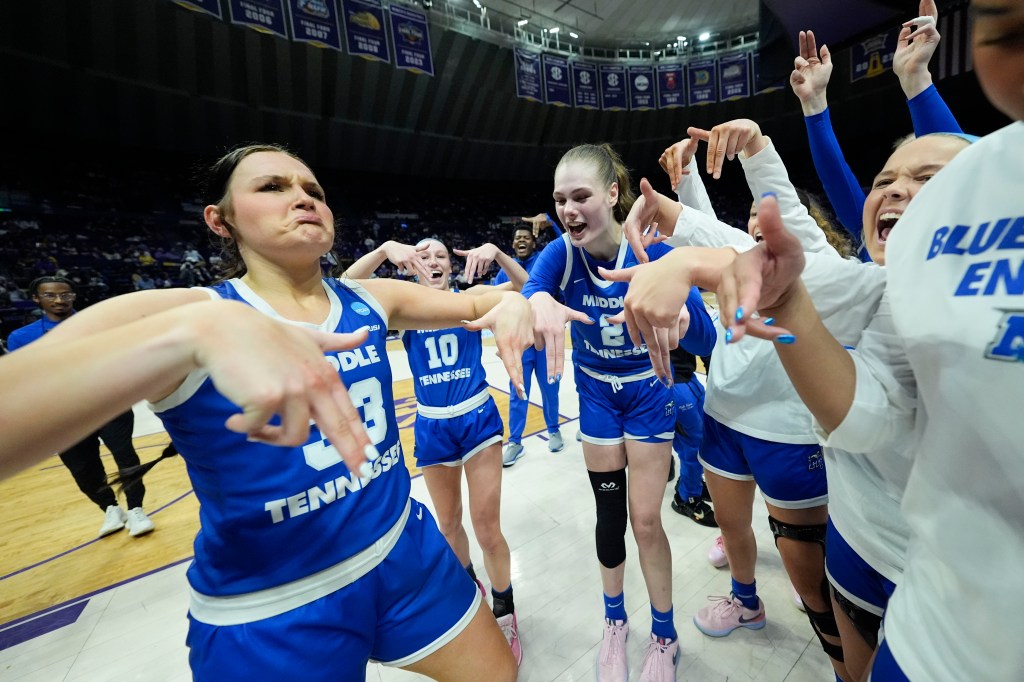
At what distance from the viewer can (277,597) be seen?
→ 104cm

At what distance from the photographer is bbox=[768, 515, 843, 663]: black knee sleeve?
60.8 inches

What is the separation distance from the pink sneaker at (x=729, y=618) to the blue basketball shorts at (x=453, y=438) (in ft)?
4.68

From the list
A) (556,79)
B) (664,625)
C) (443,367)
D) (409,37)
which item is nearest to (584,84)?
(556,79)

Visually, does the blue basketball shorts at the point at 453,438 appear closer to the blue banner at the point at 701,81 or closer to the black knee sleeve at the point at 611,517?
the black knee sleeve at the point at 611,517

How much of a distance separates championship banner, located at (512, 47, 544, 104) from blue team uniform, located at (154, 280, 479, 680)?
42.0 feet

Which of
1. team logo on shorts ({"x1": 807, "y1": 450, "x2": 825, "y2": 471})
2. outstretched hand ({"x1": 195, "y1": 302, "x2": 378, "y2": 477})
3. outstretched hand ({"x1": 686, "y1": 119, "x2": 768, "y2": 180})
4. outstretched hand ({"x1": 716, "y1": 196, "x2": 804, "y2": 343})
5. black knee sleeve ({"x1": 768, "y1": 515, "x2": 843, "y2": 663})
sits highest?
outstretched hand ({"x1": 686, "y1": 119, "x2": 768, "y2": 180})

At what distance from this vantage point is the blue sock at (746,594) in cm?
202

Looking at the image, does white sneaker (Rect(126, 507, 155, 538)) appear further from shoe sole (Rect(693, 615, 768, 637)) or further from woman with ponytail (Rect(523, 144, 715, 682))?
shoe sole (Rect(693, 615, 768, 637))

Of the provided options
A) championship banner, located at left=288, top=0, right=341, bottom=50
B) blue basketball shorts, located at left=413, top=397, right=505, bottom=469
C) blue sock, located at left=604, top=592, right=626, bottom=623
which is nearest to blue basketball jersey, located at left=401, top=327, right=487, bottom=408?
blue basketball shorts, located at left=413, top=397, right=505, bottom=469

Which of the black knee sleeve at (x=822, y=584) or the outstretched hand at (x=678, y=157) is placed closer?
the black knee sleeve at (x=822, y=584)

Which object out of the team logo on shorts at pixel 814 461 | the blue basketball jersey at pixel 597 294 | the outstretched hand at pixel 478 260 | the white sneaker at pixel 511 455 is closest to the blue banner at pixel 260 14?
the outstretched hand at pixel 478 260

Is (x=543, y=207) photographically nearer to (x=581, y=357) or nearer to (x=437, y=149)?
(x=437, y=149)

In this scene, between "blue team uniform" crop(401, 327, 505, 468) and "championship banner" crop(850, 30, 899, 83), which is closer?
"blue team uniform" crop(401, 327, 505, 468)

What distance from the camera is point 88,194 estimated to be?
12250mm
